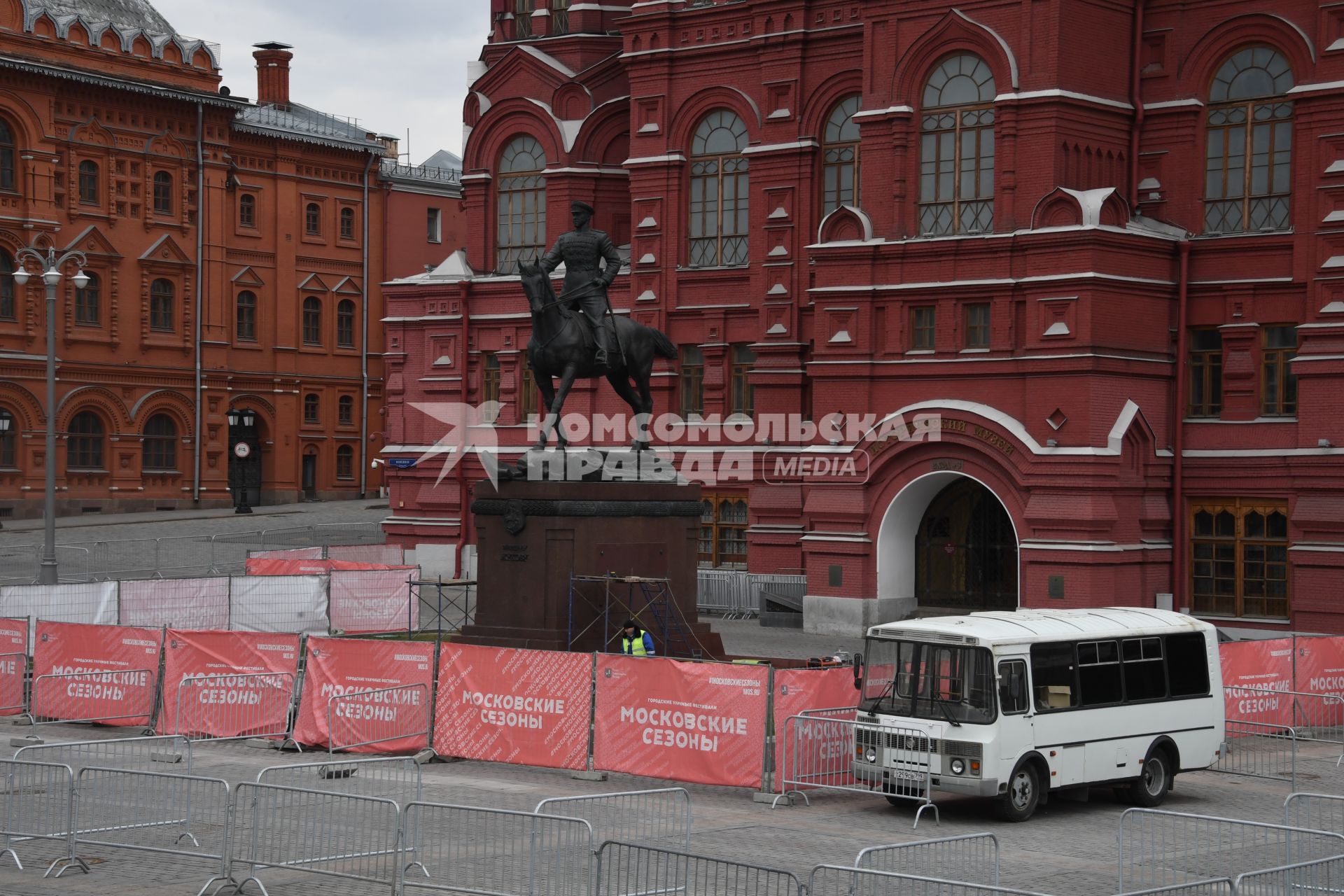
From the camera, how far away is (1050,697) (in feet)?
62.4

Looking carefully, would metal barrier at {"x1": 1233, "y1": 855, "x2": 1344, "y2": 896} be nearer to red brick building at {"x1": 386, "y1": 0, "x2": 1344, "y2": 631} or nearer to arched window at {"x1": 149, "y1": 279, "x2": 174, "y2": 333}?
red brick building at {"x1": 386, "y1": 0, "x2": 1344, "y2": 631}

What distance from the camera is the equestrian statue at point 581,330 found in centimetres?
2736

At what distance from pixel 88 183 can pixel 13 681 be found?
41.1 m

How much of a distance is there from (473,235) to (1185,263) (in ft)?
66.8

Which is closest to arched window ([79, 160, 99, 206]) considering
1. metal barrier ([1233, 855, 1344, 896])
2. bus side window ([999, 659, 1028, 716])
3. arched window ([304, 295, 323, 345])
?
arched window ([304, 295, 323, 345])

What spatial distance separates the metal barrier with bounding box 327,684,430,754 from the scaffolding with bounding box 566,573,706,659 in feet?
12.2

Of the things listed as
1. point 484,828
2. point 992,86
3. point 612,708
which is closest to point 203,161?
point 992,86

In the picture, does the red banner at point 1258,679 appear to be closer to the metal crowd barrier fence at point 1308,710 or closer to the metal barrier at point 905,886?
the metal crowd barrier fence at point 1308,710

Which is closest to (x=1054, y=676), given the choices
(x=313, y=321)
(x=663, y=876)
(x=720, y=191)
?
(x=663, y=876)

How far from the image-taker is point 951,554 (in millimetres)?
39156

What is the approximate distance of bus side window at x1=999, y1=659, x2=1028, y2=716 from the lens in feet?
60.7

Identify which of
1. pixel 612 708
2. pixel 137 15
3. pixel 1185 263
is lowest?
pixel 612 708

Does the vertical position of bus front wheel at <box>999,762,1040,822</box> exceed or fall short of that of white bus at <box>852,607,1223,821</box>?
it falls short

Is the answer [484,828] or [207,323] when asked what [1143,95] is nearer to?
[484,828]
